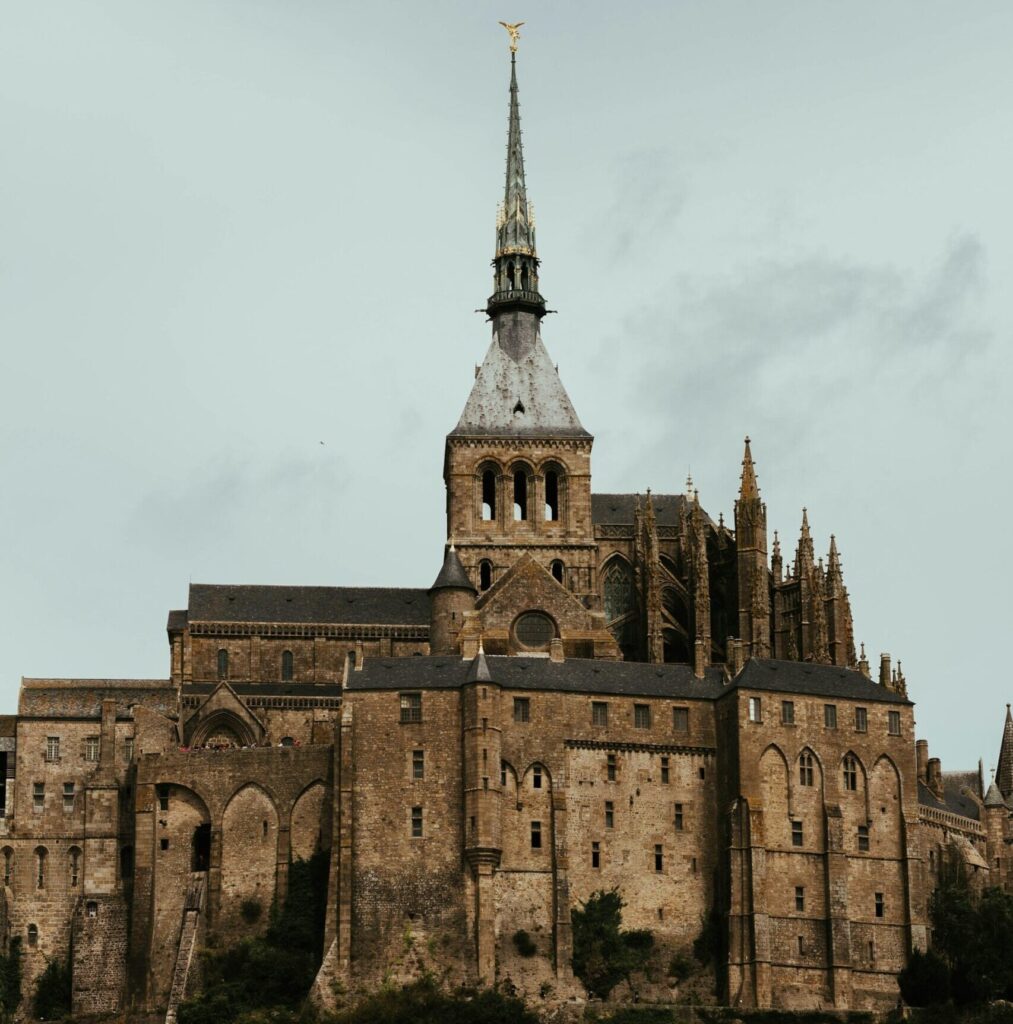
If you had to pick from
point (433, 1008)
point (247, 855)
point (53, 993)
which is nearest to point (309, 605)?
point (247, 855)

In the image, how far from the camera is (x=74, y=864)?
125312mm

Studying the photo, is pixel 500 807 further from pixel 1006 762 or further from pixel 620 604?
pixel 1006 762

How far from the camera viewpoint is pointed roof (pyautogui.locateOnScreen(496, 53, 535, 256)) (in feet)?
487

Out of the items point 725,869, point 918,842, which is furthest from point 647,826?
point 918,842

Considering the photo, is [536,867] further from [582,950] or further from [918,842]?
[918,842]

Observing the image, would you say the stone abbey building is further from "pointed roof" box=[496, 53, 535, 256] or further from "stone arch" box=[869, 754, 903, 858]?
"pointed roof" box=[496, 53, 535, 256]

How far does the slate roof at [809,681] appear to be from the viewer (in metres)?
123

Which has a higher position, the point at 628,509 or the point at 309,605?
the point at 628,509

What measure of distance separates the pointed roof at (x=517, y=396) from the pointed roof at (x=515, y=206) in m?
4.36

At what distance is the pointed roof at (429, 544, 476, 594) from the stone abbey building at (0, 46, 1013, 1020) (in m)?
0.13

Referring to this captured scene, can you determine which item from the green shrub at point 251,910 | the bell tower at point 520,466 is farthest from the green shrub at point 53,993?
the bell tower at point 520,466

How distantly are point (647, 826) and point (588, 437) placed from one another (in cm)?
2651

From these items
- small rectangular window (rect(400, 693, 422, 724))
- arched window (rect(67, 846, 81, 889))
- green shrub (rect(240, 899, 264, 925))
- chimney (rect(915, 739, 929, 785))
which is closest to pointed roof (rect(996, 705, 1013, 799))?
chimney (rect(915, 739, 929, 785))

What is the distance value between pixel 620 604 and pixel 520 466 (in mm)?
8244
